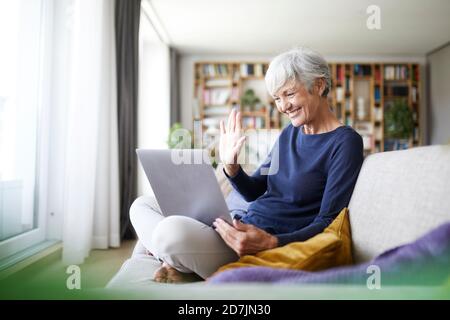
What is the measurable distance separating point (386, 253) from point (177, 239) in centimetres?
43

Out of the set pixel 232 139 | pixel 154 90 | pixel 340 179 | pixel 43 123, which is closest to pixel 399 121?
pixel 154 90

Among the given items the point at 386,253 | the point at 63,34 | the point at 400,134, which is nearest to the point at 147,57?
the point at 63,34

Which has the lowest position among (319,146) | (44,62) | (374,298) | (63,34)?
(374,298)

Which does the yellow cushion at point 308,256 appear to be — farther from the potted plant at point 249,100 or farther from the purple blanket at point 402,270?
the potted plant at point 249,100

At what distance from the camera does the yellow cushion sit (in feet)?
2.53

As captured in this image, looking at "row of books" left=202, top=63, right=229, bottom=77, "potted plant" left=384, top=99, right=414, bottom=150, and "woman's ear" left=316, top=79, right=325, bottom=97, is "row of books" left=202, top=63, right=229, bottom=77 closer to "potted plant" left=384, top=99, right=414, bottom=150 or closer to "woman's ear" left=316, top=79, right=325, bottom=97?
"potted plant" left=384, top=99, right=414, bottom=150

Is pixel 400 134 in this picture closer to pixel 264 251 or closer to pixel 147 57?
pixel 147 57

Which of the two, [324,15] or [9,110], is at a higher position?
[324,15]

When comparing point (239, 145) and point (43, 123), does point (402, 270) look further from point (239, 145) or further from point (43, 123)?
point (43, 123)

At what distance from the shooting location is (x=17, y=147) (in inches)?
79.1

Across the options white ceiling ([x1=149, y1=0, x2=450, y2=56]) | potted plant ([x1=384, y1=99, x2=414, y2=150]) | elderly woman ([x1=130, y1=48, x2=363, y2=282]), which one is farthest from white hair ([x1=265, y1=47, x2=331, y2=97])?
potted plant ([x1=384, y1=99, x2=414, y2=150])

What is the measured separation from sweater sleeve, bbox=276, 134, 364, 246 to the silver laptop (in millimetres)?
258

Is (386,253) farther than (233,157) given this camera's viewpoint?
No

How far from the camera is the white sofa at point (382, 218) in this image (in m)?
0.60
